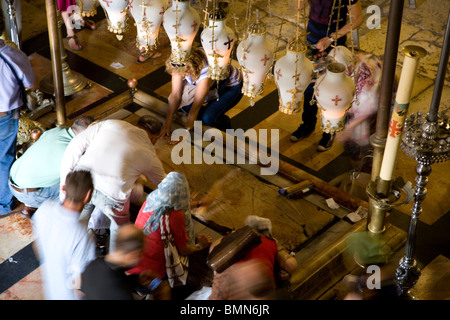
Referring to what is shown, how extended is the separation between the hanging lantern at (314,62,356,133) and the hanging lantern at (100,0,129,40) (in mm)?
1259

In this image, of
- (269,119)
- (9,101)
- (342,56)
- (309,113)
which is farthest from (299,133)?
(342,56)

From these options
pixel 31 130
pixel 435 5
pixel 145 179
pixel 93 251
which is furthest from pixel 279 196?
pixel 435 5

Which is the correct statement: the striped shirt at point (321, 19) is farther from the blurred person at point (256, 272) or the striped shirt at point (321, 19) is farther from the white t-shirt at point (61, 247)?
the white t-shirt at point (61, 247)

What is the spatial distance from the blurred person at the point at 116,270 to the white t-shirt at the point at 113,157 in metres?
0.69

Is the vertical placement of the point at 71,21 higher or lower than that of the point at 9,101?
lower

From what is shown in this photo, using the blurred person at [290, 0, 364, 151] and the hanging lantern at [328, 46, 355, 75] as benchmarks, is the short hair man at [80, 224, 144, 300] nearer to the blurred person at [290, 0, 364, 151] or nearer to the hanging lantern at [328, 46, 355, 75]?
the hanging lantern at [328, 46, 355, 75]

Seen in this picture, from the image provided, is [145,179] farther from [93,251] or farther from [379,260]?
[379,260]

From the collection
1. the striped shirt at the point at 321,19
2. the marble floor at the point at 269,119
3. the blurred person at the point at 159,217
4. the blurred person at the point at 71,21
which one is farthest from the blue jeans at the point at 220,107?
the blurred person at the point at 71,21

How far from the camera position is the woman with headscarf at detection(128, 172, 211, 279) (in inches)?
171

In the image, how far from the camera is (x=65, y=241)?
13.9ft

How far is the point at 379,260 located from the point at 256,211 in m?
1.11

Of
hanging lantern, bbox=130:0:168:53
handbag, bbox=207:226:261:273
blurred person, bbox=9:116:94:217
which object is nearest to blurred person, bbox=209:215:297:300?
handbag, bbox=207:226:261:273

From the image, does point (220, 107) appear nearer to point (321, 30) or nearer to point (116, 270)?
point (321, 30)

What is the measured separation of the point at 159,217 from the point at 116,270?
455 millimetres
